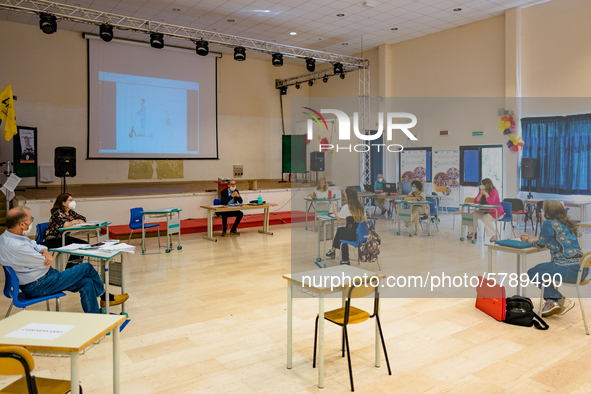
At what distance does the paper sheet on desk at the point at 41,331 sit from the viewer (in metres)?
2.22

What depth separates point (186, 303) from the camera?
199 inches

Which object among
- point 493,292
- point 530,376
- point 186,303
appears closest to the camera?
point 530,376

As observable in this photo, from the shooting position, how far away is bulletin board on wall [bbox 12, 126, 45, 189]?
9.52m

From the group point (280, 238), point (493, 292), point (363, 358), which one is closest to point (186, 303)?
point (363, 358)

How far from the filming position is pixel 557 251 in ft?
14.3

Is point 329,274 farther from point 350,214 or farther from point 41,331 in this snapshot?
point 350,214

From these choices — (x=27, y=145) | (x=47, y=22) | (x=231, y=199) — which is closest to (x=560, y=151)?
(x=231, y=199)

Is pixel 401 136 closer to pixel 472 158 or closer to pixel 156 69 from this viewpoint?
pixel 472 158

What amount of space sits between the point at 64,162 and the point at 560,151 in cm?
1049

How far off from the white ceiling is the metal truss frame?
0.21 m

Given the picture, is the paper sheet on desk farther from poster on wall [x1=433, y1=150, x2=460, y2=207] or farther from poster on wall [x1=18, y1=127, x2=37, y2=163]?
poster on wall [x1=18, y1=127, x2=37, y2=163]

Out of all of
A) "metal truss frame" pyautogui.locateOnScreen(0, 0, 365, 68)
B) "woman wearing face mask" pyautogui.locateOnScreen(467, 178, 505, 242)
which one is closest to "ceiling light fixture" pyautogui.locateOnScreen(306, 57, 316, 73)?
"metal truss frame" pyautogui.locateOnScreen(0, 0, 365, 68)

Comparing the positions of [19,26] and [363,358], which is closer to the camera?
[363,358]

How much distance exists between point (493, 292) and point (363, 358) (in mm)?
1827
